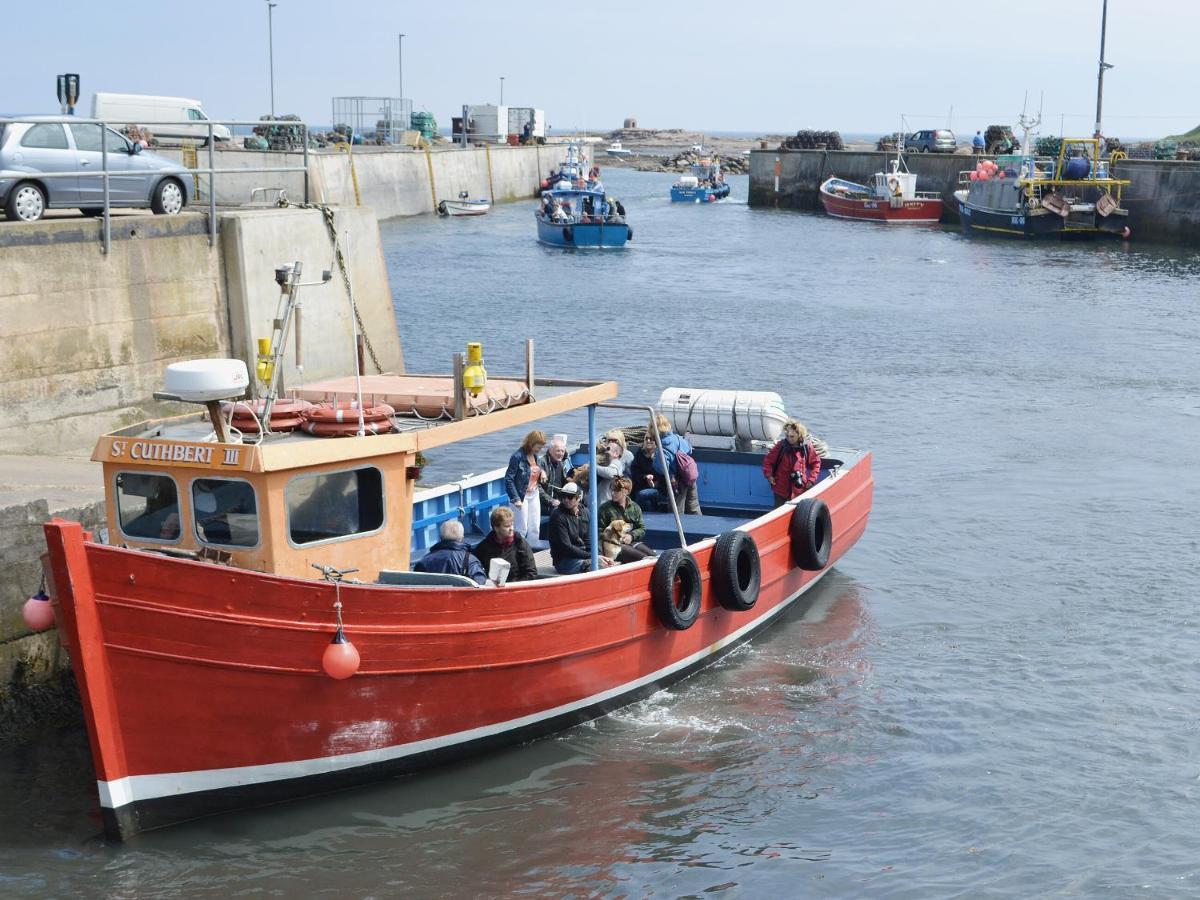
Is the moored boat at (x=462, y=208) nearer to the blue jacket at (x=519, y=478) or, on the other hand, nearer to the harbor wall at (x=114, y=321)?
the harbor wall at (x=114, y=321)

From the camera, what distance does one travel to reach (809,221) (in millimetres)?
73438

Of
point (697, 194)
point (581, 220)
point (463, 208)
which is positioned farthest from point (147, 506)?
point (697, 194)

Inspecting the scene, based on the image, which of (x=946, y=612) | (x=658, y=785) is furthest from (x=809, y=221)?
(x=658, y=785)

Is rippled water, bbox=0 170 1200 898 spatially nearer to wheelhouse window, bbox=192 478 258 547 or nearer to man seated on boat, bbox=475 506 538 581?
man seated on boat, bbox=475 506 538 581

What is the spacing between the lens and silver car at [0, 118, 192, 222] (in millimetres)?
14930

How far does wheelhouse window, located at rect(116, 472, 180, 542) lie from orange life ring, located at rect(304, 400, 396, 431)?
102cm

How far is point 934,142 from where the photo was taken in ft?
272

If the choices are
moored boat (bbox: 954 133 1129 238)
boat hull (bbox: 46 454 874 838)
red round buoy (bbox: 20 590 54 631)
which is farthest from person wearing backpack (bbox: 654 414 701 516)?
moored boat (bbox: 954 133 1129 238)

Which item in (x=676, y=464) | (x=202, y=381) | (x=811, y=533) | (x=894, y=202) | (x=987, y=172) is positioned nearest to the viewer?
(x=202, y=381)

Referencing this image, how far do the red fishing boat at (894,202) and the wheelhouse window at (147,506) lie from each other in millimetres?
65244

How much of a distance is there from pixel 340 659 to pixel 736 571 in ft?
13.6

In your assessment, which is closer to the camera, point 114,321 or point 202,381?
point 202,381

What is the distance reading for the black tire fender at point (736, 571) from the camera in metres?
11.8

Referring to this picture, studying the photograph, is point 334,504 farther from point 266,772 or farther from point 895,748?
point 895,748
